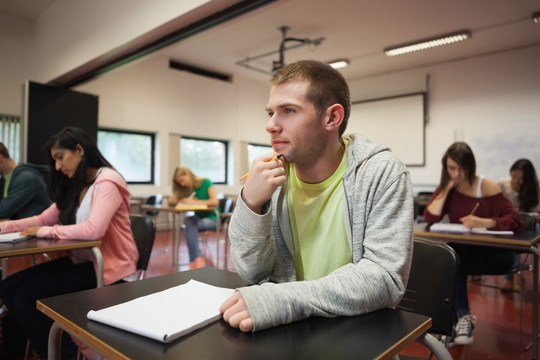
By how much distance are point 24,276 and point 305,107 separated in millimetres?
1567

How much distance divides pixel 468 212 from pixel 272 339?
2.35 m

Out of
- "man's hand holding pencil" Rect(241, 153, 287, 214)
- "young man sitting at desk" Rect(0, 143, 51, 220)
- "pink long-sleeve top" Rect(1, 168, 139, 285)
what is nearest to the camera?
"man's hand holding pencil" Rect(241, 153, 287, 214)

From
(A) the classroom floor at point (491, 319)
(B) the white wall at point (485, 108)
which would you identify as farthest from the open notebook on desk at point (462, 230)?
(B) the white wall at point (485, 108)

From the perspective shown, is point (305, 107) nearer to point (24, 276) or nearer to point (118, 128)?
point (24, 276)

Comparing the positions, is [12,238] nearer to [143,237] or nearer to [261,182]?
[143,237]

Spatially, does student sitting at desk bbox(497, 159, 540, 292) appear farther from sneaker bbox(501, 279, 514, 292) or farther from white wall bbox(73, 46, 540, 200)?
white wall bbox(73, 46, 540, 200)

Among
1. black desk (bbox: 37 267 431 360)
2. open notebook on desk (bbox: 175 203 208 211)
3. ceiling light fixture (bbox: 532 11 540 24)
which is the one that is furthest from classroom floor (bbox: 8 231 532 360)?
ceiling light fixture (bbox: 532 11 540 24)

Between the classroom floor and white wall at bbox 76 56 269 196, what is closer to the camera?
the classroom floor

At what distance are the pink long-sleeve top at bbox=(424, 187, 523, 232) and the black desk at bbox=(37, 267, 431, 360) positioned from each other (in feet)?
6.42

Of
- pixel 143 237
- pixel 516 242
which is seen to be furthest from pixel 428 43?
pixel 143 237

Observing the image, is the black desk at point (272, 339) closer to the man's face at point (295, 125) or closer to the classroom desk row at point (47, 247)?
the man's face at point (295, 125)

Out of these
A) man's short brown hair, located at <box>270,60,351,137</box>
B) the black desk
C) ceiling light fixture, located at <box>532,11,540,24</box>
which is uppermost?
ceiling light fixture, located at <box>532,11,540,24</box>

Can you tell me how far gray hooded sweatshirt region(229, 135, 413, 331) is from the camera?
2.33 feet

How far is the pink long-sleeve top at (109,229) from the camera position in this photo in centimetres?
176
